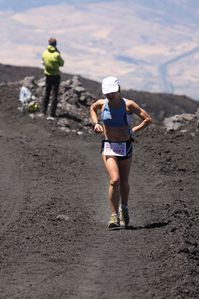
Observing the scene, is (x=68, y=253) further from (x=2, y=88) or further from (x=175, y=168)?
(x=2, y=88)

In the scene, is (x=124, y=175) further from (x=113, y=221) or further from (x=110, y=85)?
(x=110, y=85)

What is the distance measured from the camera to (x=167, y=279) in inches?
328

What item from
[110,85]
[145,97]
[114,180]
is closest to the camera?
[110,85]

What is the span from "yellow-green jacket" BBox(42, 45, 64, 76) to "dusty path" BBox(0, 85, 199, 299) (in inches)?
141

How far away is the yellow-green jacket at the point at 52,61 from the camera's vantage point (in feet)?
76.6

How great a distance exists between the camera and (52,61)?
23422 millimetres

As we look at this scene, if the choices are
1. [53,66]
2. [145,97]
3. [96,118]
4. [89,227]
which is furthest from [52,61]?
[145,97]

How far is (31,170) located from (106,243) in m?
6.45

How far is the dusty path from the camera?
329 inches

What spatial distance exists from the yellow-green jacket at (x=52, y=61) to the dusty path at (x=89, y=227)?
11.7 feet

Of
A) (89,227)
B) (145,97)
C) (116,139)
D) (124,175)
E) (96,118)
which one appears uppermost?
(96,118)

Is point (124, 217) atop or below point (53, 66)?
atop

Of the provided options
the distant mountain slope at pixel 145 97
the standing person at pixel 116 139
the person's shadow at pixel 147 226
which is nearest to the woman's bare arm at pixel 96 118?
the standing person at pixel 116 139

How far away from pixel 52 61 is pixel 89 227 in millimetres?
12393
